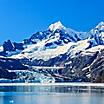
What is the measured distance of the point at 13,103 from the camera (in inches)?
4318

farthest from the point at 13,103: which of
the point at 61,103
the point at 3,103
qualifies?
the point at 61,103

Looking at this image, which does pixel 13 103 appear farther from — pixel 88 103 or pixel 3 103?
pixel 88 103

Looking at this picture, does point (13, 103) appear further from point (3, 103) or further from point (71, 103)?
point (71, 103)

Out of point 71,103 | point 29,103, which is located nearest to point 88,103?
point 71,103

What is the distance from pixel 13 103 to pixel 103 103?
733 inches

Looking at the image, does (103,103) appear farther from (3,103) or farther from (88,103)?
(3,103)

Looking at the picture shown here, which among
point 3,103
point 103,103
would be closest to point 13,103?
point 3,103

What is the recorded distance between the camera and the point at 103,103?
107250 millimetres

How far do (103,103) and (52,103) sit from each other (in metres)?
11.2

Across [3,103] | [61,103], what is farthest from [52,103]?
[3,103]

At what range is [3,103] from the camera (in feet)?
365

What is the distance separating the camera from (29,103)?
108375 millimetres

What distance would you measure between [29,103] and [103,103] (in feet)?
49.6

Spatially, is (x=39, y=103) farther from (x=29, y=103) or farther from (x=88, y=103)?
(x=88, y=103)
